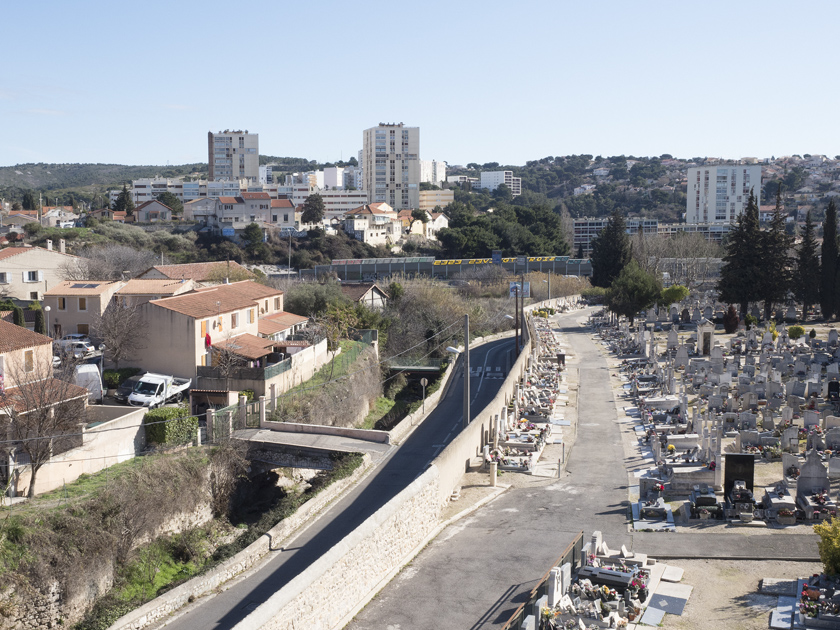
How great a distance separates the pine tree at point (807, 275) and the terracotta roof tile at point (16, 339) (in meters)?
46.7

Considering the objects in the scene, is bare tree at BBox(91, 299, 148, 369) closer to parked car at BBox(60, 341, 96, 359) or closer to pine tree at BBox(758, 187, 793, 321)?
parked car at BBox(60, 341, 96, 359)

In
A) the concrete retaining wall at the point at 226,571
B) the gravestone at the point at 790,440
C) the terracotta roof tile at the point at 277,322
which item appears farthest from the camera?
the terracotta roof tile at the point at 277,322

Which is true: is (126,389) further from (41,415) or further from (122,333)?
(41,415)

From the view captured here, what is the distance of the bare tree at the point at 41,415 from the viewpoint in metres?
20.9

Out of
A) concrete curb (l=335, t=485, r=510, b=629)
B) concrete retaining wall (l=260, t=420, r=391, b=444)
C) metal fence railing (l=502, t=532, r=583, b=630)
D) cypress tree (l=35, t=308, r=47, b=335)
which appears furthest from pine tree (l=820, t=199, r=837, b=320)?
cypress tree (l=35, t=308, r=47, b=335)

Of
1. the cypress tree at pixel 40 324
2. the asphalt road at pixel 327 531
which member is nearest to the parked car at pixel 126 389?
the cypress tree at pixel 40 324

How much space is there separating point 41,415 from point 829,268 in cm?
4851

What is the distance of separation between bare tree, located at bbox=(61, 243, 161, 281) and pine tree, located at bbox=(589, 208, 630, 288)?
129 ft

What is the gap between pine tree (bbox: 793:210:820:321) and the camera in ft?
180

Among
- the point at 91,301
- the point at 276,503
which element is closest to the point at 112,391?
the point at 91,301

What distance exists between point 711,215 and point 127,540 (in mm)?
166125

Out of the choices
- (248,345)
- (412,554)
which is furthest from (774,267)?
(412,554)

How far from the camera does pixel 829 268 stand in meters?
→ 53.2

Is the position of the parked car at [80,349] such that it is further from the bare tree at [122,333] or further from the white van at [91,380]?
the white van at [91,380]
